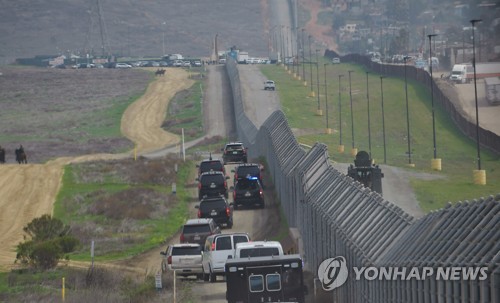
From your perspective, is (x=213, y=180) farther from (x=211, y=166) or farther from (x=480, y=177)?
(x=480, y=177)

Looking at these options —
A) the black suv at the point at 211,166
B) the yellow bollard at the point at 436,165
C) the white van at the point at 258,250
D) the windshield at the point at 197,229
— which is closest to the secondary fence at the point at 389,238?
the white van at the point at 258,250

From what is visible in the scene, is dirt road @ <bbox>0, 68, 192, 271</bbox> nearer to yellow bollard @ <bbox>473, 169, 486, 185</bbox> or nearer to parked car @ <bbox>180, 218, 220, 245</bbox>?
parked car @ <bbox>180, 218, 220, 245</bbox>

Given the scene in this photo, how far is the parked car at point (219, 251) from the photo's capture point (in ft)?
125

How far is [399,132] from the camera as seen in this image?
100688mm

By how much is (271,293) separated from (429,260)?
8863mm

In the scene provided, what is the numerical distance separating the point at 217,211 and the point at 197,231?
23.9 ft

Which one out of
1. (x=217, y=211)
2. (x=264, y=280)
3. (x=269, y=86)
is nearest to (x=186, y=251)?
(x=264, y=280)

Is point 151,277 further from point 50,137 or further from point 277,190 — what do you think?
point 50,137

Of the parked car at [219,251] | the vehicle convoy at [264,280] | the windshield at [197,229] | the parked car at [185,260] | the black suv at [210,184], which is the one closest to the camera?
the vehicle convoy at [264,280]

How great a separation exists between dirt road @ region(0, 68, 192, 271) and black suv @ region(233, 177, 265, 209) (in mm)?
9000

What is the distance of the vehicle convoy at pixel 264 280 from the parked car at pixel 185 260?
36.9 feet

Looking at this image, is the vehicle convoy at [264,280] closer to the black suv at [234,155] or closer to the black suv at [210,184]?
the black suv at [210,184]

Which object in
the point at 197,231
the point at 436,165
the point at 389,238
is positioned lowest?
the point at 436,165

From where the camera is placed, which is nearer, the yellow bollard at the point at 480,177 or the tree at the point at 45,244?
the tree at the point at 45,244
